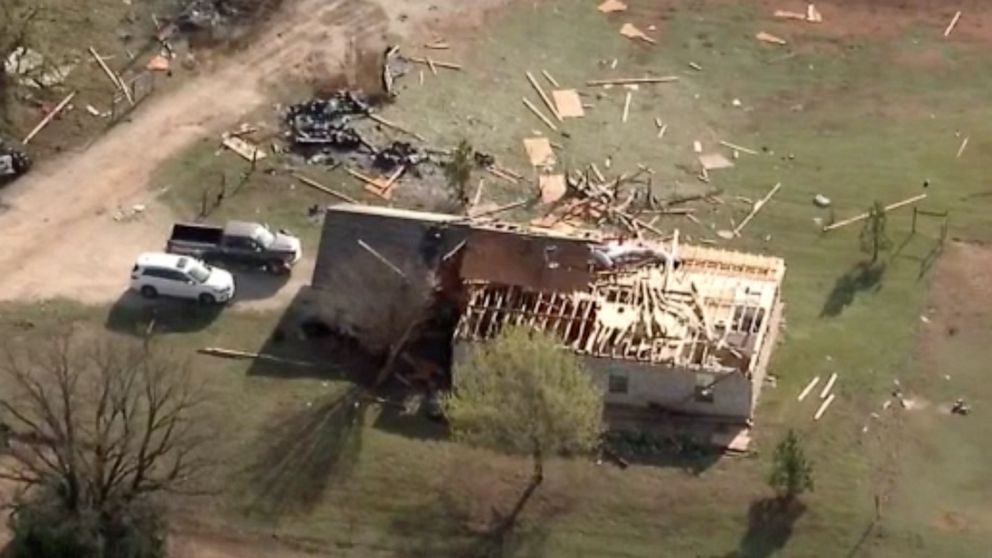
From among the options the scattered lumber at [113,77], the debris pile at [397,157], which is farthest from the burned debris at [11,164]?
the debris pile at [397,157]

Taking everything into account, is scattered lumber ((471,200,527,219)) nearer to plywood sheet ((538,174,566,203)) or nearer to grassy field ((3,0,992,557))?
grassy field ((3,0,992,557))

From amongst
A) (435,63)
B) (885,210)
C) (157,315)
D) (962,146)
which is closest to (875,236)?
(885,210)

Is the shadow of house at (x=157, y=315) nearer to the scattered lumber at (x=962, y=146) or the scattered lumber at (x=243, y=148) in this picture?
the scattered lumber at (x=243, y=148)

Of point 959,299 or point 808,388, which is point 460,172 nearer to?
point 808,388

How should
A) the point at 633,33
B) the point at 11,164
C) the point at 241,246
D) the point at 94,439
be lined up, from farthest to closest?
the point at 633,33, the point at 11,164, the point at 241,246, the point at 94,439

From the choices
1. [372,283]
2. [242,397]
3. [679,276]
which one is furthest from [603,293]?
[242,397]

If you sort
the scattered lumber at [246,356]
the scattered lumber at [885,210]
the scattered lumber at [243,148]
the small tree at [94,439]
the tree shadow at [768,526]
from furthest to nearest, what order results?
the scattered lumber at [243,148], the scattered lumber at [885,210], the scattered lumber at [246,356], the tree shadow at [768,526], the small tree at [94,439]

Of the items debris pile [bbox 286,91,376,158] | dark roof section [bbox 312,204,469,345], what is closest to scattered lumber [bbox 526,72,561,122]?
debris pile [bbox 286,91,376,158]
